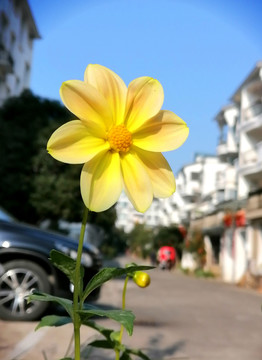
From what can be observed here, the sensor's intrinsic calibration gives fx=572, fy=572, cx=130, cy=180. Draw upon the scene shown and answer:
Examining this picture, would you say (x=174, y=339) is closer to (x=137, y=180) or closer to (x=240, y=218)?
(x=137, y=180)

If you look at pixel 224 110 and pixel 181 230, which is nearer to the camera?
pixel 224 110

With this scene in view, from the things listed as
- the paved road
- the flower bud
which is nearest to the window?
the paved road

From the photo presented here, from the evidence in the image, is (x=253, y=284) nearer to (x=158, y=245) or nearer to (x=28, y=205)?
(x=28, y=205)

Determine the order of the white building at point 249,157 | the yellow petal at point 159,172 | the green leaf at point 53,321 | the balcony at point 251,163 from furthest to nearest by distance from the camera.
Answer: the balcony at point 251,163 < the white building at point 249,157 < the green leaf at point 53,321 < the yellow petal at point 159,172

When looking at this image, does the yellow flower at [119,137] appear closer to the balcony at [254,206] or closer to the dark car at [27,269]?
the dark car at [27,269]

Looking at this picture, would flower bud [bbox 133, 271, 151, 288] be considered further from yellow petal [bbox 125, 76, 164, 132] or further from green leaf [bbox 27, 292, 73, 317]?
yellow petal [bbox 125, 76, 164, 132]

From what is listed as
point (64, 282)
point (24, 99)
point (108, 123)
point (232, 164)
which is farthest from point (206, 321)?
point (232, 164)

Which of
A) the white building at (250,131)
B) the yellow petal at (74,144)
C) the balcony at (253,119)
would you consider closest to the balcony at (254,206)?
the white building at (250,131)
